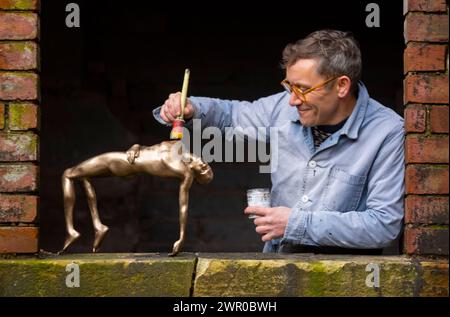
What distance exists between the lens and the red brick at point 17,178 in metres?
3.47

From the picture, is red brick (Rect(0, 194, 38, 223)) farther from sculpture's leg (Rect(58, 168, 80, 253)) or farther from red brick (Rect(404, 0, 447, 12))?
red brick (Rect(404, 0, 447, 12))

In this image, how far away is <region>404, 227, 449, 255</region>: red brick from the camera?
3.48m

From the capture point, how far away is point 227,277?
3.44 meters

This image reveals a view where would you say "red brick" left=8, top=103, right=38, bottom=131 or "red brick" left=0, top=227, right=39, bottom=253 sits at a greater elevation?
"red brick" left=8, top=103, right=38, bottom=131

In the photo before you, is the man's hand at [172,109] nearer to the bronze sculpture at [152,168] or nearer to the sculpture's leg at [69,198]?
the bronze sculpture at [152,168]

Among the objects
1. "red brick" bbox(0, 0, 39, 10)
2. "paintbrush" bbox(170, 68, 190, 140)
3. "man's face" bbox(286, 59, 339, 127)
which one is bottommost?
"paintbrush" bbox(170, 68, 190, 140)

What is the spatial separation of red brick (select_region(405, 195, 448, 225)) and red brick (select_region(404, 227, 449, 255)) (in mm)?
32

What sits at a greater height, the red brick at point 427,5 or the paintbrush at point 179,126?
the red brick at point 427,5

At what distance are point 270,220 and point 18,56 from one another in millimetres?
1088

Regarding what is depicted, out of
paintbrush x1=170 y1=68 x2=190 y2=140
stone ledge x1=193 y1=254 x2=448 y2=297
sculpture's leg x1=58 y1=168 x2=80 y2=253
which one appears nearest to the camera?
stone ledge x1=193 y1=254 x2=448 y2=297

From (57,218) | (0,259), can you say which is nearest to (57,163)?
(57,218)

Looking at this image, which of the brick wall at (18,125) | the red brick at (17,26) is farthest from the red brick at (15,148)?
the red brick at (17,26)

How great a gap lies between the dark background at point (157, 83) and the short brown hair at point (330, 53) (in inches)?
77.0

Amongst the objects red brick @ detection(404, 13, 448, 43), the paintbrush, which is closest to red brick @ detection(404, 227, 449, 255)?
red brick @ detection(404, 13, 448, 43)
